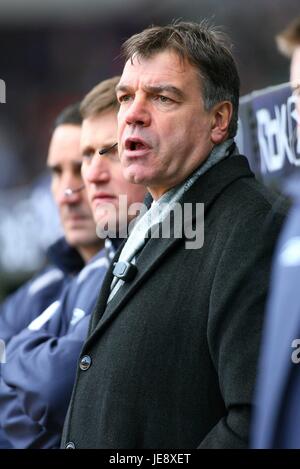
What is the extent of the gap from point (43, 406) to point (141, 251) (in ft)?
2.25

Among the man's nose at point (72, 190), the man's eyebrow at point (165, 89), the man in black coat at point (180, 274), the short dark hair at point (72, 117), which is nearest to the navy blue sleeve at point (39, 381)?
the man in black coat at point (180, 274)

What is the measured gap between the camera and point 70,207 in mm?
3334

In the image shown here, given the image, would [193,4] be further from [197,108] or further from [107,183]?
[197,108]

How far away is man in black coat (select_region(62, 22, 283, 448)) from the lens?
6.25 ft

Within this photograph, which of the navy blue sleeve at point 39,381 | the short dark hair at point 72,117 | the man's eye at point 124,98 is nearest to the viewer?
the man's eye at point 124,98

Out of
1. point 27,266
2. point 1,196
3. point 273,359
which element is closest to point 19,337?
point 273,359

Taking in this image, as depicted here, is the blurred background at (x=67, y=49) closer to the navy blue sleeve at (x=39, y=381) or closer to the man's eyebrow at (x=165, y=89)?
the navy blue sleeve at (x=39, y=381)

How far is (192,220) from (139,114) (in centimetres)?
33

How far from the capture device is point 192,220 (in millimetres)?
2131

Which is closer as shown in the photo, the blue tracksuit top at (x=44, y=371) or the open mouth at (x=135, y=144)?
the open mouth at (x=135, y=144)

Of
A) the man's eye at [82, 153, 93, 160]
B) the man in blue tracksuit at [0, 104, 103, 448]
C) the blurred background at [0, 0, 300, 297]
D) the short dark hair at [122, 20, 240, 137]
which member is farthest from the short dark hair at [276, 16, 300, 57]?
the blurred background at [0, 0, 300, 297]

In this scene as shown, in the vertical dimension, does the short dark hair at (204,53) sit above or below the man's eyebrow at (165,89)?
above

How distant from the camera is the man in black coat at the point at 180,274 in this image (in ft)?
6.25

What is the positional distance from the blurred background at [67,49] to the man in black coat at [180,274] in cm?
362
